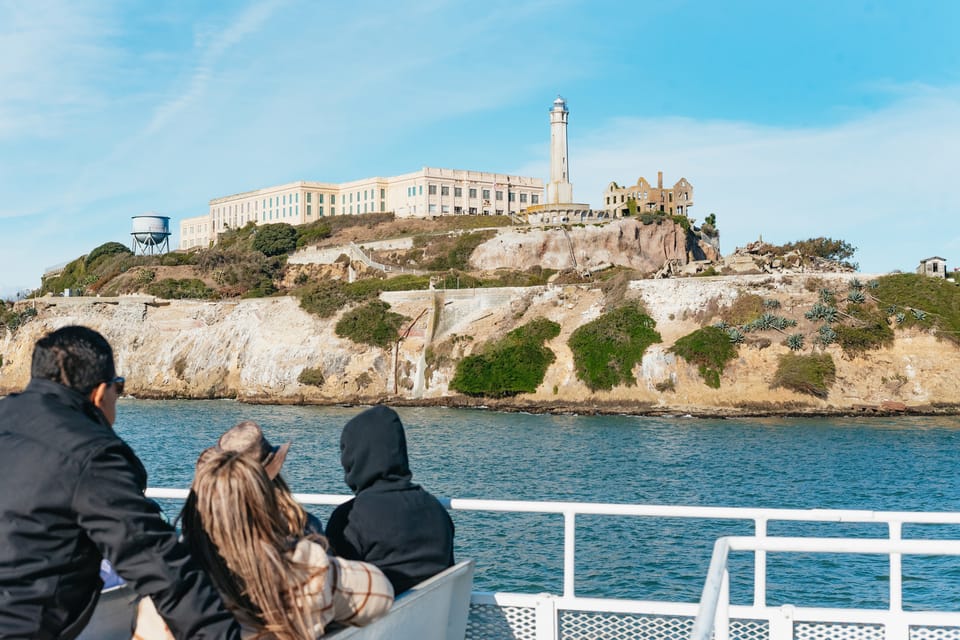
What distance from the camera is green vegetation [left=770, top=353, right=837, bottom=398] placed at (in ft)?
177

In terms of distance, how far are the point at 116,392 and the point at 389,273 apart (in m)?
87.8

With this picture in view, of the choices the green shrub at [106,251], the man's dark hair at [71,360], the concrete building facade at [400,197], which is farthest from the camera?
the green shrub at [106,251]

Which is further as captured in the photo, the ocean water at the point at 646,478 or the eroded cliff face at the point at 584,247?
the eroded cliff face at the point at 584,247

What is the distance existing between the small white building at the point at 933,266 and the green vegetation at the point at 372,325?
39.2m

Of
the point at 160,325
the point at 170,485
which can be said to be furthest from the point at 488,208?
the point at 170,485

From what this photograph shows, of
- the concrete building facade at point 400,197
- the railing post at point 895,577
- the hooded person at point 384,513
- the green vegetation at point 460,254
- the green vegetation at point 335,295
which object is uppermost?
the concrete building facade at point 400,197

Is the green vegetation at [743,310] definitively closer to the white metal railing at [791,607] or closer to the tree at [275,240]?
the white metal railing at [791,607]

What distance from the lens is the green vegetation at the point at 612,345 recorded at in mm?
58156

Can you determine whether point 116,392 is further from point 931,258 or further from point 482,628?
point 931,258

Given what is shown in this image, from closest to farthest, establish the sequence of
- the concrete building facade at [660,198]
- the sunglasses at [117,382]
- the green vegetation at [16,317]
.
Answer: the sunglasses at [117,382]
the green vegetation at [16,317]
the concrete building facade at [660,198]

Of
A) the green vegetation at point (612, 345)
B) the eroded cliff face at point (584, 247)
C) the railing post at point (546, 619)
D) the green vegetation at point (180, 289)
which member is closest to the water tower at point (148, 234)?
the green vegetation at point (180, 289)

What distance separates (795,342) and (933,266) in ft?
60.7

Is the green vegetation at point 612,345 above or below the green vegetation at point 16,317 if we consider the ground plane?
below

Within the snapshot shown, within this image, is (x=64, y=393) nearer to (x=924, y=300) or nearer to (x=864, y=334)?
(x=864, y=334)
